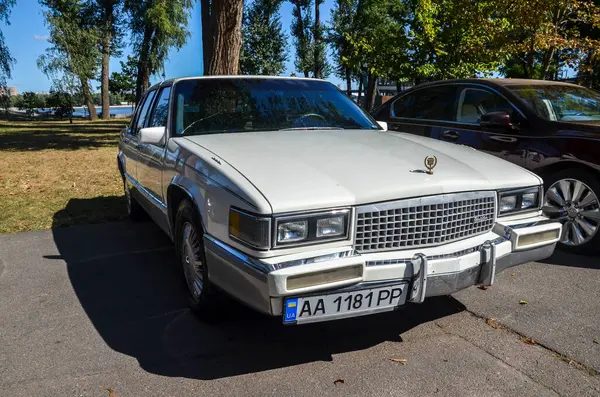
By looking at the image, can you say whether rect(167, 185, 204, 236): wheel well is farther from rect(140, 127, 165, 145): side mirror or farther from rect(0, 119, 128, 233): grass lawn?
rect(0, 119, 128, 233): grass lawn

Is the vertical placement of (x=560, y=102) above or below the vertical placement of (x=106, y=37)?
below

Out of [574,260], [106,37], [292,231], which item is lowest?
[574,260]

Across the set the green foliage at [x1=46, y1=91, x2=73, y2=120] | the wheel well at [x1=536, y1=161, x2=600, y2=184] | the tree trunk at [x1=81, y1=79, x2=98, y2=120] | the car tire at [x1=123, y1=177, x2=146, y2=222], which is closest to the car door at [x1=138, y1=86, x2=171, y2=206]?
the car tire at [x1=123, y1=177, x2=146, y2=222]

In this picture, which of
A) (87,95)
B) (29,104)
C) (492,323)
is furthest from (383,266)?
(29,104)

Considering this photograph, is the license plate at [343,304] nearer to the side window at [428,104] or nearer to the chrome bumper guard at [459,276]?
the chrome bumper guard at [459,276]

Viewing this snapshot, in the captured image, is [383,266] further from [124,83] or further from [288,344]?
[124,83]

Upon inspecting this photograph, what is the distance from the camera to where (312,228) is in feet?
8.77

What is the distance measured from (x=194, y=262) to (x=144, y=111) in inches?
104

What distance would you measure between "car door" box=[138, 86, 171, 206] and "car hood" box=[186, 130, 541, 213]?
0.56 m

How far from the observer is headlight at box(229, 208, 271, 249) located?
8.52ft

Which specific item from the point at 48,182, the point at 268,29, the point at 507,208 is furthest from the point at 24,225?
the point at 268,29

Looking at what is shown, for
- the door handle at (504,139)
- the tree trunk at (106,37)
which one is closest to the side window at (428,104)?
the door handle at (504,139)

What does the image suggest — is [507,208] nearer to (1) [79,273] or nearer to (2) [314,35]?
(1) [79,273]

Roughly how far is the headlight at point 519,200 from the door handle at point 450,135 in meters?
2.47
